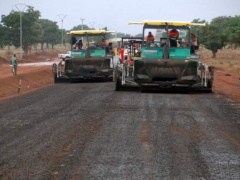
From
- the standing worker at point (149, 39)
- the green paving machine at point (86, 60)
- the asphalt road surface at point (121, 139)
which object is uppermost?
Result: the standing worker at point (149, 39)

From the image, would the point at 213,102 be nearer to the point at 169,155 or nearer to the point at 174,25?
the point at 174,25

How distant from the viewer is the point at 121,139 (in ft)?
33.2

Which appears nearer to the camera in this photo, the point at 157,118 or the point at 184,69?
the point at 157,118

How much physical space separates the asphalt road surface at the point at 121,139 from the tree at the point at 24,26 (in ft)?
237

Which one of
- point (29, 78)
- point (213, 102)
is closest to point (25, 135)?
point (213, 102)

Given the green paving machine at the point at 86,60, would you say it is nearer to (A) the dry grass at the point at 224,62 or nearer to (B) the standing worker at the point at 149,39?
(A) the dry grass at the point at 224,62

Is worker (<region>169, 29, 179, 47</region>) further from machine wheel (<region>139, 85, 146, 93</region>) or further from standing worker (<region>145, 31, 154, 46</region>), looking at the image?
machine wheel (<region>139, 85, 146, 93</region>)

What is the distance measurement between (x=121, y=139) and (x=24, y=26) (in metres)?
83.1

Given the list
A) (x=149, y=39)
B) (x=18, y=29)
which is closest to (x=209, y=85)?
(x=149, y=39)

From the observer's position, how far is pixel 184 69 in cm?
1908

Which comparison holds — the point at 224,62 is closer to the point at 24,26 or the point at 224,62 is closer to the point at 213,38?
the point at 213,38

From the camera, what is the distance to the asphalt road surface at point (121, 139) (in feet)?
25.3

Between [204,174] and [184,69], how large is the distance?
11.8 meters

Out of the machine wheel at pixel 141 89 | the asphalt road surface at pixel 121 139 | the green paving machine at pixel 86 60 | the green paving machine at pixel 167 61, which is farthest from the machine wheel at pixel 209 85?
the green paving machine at pixel 86 60
